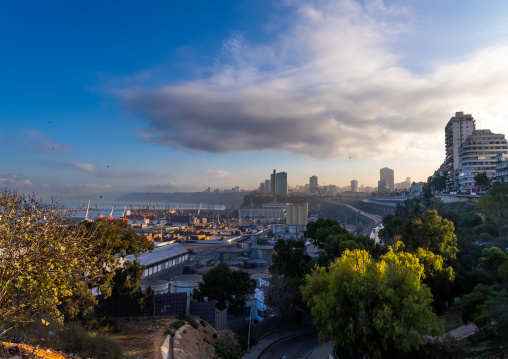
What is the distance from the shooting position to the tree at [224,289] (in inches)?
698

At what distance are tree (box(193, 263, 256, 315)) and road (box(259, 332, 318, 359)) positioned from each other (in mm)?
2673

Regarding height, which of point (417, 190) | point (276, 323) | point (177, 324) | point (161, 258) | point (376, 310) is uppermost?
point (417, 190)

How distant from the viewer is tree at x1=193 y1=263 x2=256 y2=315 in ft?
58.2

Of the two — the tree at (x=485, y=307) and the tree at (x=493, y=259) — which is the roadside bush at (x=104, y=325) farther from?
the tree at (x=493, y=259)

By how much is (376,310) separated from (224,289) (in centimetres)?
924

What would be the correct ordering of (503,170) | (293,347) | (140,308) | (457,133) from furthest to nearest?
(457,133), (503,170), (293,347), (140,308)

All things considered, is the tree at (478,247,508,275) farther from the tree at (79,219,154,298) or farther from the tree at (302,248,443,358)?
the tree at (79,219,154,298)

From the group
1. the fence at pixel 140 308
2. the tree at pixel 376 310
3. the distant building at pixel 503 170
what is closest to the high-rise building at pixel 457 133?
the distant building at pixel 503 170

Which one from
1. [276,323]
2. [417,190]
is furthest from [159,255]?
[417,190]

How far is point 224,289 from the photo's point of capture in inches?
702

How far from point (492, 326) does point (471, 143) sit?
61109 mm

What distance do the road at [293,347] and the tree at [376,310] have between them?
5745 millimetres

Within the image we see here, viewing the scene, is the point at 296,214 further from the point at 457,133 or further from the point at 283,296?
the point at 457,133

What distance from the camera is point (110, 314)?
1394 cm
